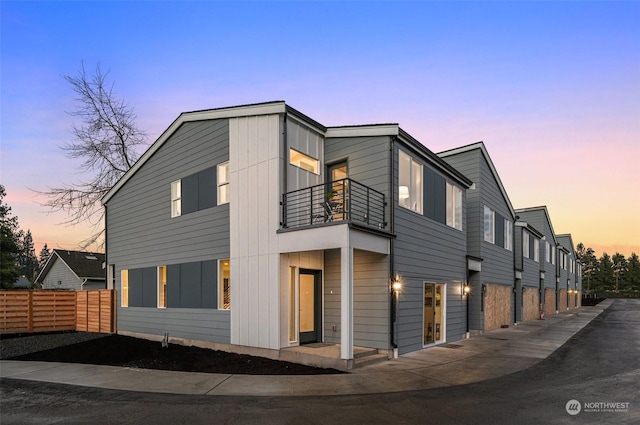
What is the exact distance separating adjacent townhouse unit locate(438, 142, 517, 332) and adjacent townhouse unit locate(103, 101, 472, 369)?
2.62 metres

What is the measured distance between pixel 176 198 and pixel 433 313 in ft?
32.7

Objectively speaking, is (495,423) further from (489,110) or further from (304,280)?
(489,110)

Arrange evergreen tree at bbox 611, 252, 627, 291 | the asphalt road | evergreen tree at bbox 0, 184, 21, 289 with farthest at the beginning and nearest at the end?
evergreen tree at bbox 611, 252, 627, 291, evergreen tree at bbox 0, 184, 21, 289, the asphalt road

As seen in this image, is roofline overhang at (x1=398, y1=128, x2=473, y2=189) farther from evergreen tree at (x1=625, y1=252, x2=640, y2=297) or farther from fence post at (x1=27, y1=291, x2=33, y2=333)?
evergreen tree at (x1=625, y1=252, x2=640, y2=297)

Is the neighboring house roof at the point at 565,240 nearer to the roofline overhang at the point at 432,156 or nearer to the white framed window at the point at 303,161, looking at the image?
the roofline overhang at the point at 432,156

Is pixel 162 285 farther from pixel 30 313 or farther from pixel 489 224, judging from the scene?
pixel 489 224

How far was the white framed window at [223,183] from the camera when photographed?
12539 millimetres

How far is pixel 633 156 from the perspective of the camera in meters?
21.5

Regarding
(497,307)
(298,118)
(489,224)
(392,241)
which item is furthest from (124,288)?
(497,307)

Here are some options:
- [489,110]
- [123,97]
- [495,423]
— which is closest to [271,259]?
[495,423]

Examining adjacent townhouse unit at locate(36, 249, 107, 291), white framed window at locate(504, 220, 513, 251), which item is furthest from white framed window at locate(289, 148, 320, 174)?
adjacent townhouse unit at locate(36, 249, 107, 291)

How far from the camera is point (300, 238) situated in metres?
10.2

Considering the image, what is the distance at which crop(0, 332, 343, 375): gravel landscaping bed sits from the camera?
941 cm

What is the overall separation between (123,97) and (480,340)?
23.9 m
